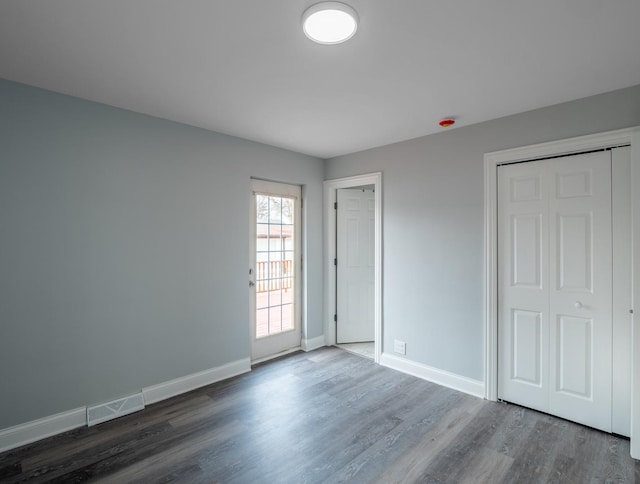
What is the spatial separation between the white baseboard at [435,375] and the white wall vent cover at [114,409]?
8.30 feet

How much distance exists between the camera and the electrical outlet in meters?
3.61

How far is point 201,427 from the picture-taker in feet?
8.26

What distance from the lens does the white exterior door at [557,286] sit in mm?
2455

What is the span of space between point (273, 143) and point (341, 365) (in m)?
2.71

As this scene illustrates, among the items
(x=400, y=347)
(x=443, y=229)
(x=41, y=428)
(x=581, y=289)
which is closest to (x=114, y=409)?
(x=41, y=428)

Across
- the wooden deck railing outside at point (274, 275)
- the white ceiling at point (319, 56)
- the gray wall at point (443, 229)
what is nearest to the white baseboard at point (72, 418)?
the wooden deck railing outside at point (274, 275)

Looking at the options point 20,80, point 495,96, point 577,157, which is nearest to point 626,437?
point 577,157

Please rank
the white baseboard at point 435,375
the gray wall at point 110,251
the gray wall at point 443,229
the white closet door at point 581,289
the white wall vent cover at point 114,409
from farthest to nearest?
1. the white baseboard at point 435,375
2. the gray wall at point 443,229
3. the white wall vent cover at point 114,409
4. the white closet door at point 581,289
5. the gray wall at point 110,251

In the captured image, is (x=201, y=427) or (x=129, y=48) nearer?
(x=129, y=48)

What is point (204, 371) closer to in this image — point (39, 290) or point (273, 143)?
point (39, 290)

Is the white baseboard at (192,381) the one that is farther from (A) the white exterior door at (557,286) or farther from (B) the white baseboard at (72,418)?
(A) the white exterior door at (557,286)

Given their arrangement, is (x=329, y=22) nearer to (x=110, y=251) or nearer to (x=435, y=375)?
(x=110, y=251)

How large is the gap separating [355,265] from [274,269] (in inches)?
47.6

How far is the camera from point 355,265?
4574 millimetres
